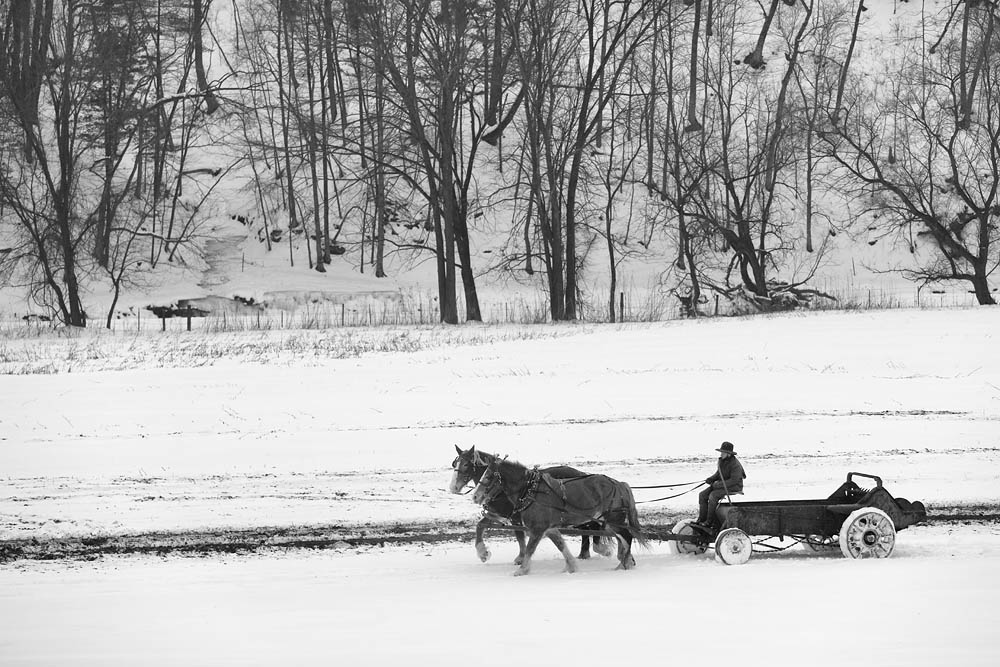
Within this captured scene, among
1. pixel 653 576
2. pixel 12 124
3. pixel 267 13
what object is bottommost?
pixel 653 576

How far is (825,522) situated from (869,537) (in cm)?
42

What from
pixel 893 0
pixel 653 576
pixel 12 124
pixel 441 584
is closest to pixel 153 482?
pixel 441 584

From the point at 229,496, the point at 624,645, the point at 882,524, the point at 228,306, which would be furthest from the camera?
the point at 228,306

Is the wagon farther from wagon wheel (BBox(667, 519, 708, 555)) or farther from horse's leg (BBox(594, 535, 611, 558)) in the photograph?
horse's leg (BBox(594, 535, 611, 558))

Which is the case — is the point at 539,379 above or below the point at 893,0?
below

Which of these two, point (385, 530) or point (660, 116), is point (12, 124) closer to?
point (660, 116)

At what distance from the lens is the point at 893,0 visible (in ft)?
238

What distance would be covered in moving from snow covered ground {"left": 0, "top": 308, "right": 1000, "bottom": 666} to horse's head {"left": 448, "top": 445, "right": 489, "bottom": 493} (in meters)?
0.89

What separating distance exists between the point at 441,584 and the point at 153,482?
609cm

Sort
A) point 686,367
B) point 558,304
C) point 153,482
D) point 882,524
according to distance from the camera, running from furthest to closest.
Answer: point 558,304 → point 686,367 → point 153,482 → point 882,524

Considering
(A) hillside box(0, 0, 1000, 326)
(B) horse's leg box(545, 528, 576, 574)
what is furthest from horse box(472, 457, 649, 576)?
(A) hillside box(0, 0, 1000, 326)

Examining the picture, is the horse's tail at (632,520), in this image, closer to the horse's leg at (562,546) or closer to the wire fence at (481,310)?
the horse's leg at (562,546)

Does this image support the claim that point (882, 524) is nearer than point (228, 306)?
Yes

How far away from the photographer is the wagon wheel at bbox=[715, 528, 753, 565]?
9734 mm
